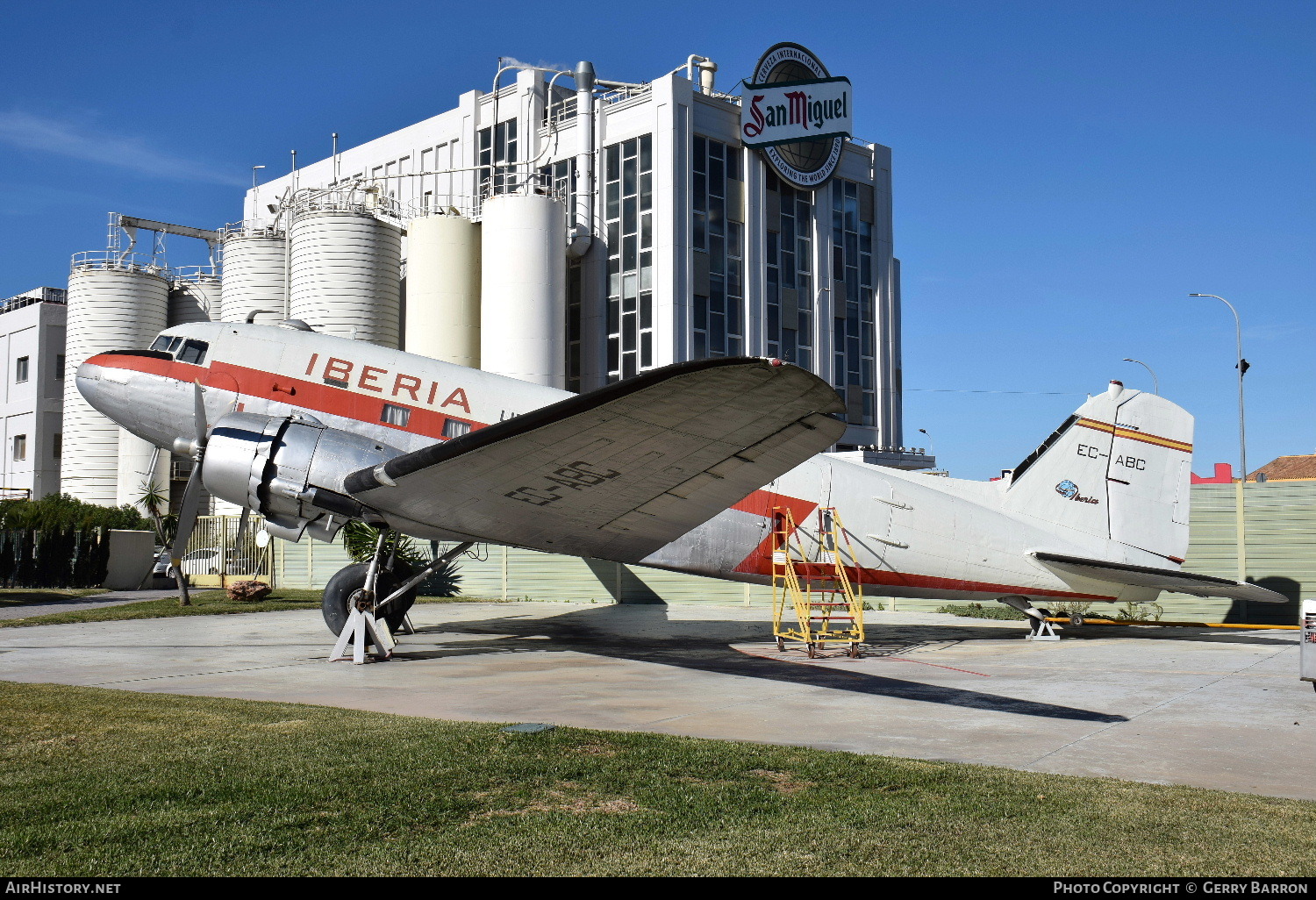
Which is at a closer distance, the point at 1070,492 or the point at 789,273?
the point at 1070,492

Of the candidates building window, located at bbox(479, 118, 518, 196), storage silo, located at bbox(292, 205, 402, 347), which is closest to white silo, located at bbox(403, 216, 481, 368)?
storage silo, located at bbox(292, 205, 402, 347)

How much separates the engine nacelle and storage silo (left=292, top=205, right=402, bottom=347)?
3702 cm

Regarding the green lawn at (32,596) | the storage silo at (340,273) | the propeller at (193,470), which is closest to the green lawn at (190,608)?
the green lawn at (32,596)

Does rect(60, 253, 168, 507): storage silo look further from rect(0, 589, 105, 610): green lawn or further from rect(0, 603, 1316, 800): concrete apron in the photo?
rect(0, 603, 1316, 800): concrete apron

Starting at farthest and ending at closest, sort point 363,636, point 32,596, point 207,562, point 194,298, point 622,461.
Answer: point 194,298
point 207,562
point 32,596
point 363,636
point 622,461

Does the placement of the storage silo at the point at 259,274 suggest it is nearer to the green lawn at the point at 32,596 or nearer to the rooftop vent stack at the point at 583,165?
the rooftop vent stack at the point at 583,165

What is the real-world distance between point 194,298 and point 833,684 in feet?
204

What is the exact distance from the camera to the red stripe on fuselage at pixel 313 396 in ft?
49.8

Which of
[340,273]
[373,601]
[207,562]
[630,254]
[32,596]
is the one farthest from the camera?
[630,254]

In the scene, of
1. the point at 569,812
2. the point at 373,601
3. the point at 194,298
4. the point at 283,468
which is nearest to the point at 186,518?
the point at 283,468

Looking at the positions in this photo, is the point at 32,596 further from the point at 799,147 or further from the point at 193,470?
the point at 799,147

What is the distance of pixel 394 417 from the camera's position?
1523cm

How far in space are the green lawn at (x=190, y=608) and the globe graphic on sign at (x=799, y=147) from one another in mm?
33895

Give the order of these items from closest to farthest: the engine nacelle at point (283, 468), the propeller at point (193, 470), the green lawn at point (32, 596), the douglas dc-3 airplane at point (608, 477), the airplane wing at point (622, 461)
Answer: the airplane wing at point (622, 461), the douglas dc-3 airplane at point (608, 477), the engine nacelle at point (283, 468), the propeller at point (193, 470), the green lawn at point (32, 596)
